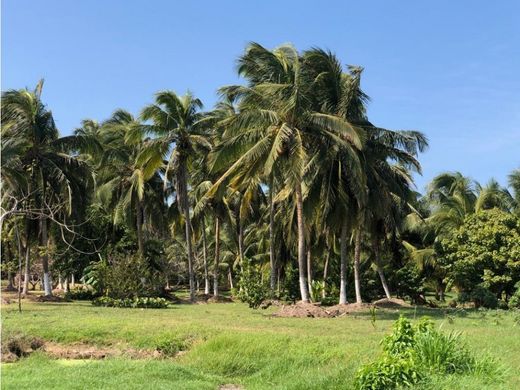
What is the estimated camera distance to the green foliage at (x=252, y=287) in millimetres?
26797

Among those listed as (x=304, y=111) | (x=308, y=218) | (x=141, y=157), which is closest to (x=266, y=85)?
(x=304, y=111)

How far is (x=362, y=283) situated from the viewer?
35188mm

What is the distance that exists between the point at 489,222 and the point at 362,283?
941 centimetres

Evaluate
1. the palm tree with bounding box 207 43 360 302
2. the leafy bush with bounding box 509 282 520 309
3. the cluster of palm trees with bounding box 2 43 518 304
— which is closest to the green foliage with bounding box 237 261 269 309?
the cluster of palm trees with bounding box 2 43 518 304

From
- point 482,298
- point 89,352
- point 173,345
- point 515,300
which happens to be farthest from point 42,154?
point 515,300

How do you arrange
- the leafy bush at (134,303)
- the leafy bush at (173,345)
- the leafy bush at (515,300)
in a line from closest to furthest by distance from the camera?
the leafy bush at (173,345)
the leafy bush at (515,300)
the leafy bush at (134,303)

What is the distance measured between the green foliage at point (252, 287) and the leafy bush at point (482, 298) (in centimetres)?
999

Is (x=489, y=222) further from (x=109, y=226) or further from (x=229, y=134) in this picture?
(x=109, y=226)

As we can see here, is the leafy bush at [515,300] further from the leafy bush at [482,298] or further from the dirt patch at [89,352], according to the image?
the dirt patch at [89,352]

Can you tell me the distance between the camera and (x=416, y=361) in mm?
8164

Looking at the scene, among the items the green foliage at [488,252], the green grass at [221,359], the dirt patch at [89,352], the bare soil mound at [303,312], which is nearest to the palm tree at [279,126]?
the bare soil mound at [303,312]

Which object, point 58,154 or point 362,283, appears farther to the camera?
point 362,283

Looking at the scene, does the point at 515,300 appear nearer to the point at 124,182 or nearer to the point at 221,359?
the point at 221,359

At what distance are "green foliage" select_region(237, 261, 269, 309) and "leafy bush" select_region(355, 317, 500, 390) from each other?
59.8 feet
